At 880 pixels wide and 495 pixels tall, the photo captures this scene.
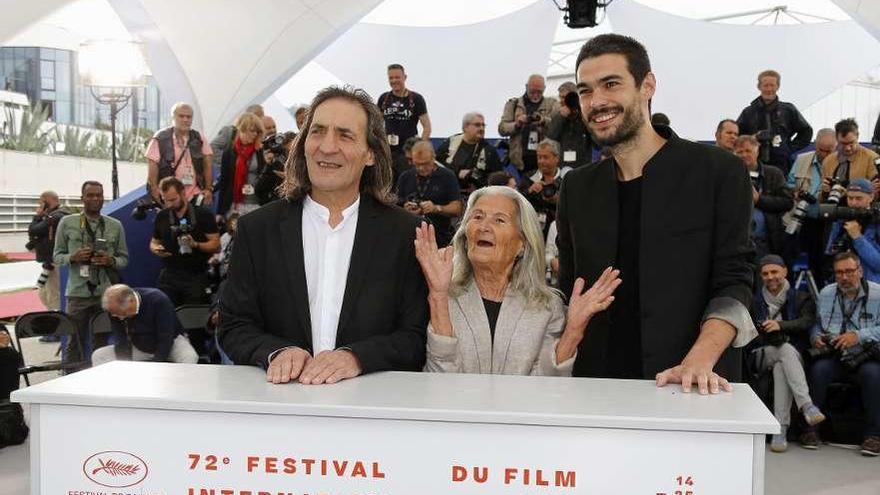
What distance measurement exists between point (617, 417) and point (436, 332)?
0.75 metres

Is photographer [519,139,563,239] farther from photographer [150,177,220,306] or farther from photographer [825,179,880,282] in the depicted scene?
photographer [150,177,220,306]

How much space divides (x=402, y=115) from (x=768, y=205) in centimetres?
374

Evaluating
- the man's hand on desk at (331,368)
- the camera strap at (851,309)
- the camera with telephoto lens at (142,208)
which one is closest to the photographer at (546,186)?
the camera strap at (851,309)

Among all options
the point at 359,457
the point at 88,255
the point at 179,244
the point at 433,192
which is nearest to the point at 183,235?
the point at 179,244

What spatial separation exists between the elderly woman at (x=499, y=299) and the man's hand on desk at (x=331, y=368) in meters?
0.32

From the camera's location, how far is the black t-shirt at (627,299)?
218 cm

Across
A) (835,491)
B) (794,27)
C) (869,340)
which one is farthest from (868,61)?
(835,491)

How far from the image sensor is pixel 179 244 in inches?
290

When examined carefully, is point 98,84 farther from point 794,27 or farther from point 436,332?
point 794,27

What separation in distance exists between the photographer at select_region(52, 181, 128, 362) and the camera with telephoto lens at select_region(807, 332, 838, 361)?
218 inches

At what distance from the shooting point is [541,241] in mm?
2480

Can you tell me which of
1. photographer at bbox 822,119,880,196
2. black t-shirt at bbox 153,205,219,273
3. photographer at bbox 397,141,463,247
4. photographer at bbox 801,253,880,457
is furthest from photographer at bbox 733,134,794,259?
black t-shirt at bbox 153,205,219,273

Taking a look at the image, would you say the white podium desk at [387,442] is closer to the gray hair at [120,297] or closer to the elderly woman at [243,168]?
the gray hair at [120,297]

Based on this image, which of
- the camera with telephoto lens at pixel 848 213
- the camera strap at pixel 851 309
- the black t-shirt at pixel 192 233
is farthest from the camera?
the black t-shirt at pixel 192 233
